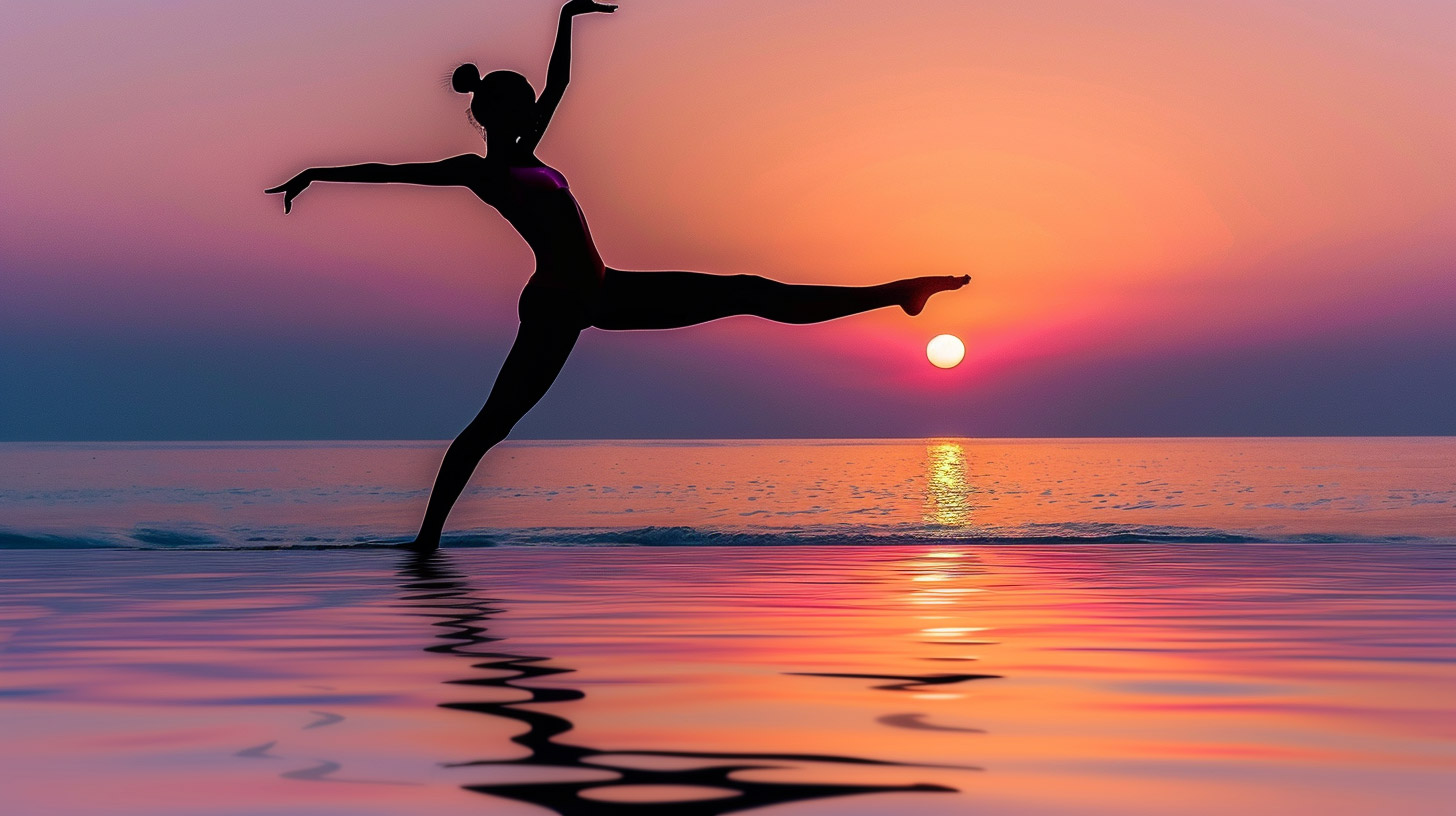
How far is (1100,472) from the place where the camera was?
3588 centimetres

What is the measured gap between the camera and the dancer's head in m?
9.95

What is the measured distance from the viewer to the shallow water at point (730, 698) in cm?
319

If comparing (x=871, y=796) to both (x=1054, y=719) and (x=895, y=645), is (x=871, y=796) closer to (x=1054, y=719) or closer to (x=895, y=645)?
(x=1054, y=719)

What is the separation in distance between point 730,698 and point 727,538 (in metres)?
8.91

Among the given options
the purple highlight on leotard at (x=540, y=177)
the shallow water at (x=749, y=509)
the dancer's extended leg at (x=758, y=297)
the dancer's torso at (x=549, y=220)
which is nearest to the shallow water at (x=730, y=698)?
the dancer's extended leg at (x=758, y=297)

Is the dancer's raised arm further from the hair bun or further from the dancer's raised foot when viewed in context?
the dancer's raised foot

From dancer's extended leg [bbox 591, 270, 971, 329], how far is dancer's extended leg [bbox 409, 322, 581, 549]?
24.1 inches

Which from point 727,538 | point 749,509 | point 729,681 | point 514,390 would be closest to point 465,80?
point 514,390

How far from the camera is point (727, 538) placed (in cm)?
1327

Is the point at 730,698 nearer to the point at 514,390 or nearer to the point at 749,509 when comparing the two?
the point at 514,390

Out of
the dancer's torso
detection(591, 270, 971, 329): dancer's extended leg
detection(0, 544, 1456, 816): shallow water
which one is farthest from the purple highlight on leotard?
detection(0, 544, 1456, 816): shallow water

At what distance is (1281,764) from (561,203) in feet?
23.4

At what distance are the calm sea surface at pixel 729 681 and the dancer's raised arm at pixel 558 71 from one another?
9.42 feet

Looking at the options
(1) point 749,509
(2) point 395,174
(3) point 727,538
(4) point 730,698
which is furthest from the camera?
(1) point 749,509
